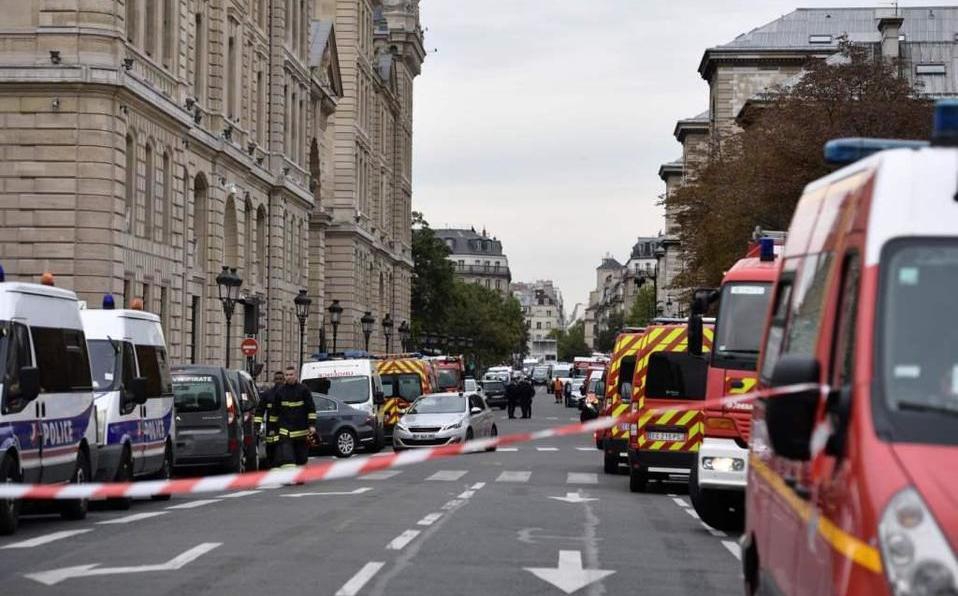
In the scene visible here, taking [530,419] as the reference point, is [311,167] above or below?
above

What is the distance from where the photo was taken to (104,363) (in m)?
23.3

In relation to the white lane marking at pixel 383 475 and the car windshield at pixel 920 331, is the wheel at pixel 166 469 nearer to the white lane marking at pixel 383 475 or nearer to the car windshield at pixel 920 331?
the white lane marking at pixel 383 475

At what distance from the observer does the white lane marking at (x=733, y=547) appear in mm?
16820

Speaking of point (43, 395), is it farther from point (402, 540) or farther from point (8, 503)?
point (402, 540)

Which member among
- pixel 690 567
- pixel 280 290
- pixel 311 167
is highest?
pixel 311 167

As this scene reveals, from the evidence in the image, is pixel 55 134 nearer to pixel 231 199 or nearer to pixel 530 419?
pixel 231 199

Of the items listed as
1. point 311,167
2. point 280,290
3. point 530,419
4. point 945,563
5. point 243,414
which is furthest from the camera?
point 311,167

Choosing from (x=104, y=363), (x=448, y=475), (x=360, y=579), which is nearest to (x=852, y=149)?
(x=360, y=579)

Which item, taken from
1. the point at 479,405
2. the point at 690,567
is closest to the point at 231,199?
the point at 479,405

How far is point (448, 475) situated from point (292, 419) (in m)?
4.86

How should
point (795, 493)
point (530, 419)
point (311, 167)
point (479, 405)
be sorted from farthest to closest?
point (311, 167) → point (530, 419) → point (479, 405) → point (795, 493)

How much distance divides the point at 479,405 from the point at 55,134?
11.9 meters

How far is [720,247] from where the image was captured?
58.8m

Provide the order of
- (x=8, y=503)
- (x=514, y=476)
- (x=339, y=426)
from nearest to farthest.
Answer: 1. (x=8, y=503)
2. (x=514, y=476)
3. (x=339, y=426)
